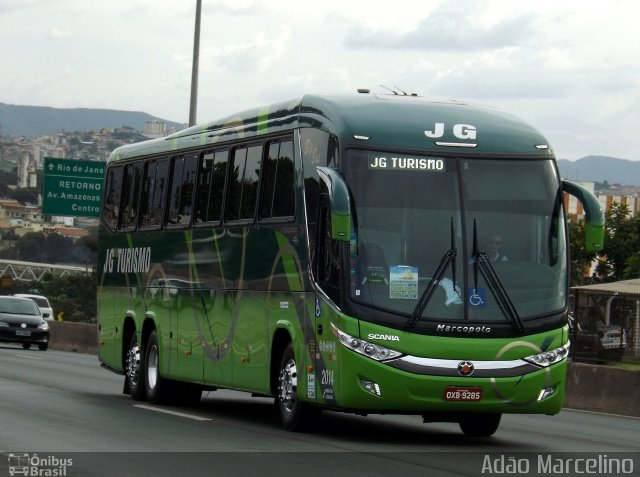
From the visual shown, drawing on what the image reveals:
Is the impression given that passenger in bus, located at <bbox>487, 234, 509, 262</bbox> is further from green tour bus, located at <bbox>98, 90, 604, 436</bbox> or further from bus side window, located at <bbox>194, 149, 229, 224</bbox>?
bus side window, located at <bbox>194, 149, 229, 224</bbox>

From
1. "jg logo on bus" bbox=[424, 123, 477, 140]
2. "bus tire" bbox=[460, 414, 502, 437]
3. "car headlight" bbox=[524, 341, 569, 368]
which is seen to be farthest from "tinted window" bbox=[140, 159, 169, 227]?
"car headlight" bbox=[524, 341, 569, 368]

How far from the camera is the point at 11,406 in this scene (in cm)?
1848

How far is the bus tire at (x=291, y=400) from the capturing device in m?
15.7

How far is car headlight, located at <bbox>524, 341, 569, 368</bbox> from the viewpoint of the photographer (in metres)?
14.7

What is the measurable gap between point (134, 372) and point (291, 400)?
20.6 ft

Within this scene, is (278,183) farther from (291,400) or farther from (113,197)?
(113,197)

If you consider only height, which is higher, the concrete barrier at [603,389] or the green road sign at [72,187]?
the green road sign at [72,187]

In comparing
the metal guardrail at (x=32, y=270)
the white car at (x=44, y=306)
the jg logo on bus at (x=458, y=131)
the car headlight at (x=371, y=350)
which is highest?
the jg logo on bus at (x=458, y=131)

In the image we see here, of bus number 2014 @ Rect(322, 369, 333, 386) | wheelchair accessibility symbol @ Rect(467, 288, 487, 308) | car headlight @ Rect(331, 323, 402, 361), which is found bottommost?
bus number 2014 @ Rect(322, 369, 333, 386)

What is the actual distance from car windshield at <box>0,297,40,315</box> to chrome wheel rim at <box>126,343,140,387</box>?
22.9 m

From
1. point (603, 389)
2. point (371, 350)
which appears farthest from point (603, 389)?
point (371, 350)

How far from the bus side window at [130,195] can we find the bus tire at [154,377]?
6.16ft

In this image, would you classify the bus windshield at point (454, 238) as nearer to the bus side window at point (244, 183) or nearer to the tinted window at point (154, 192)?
the bus side window at point (244, 183)

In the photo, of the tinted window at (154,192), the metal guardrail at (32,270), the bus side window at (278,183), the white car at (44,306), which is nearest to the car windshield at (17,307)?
the white car at (44,306)
